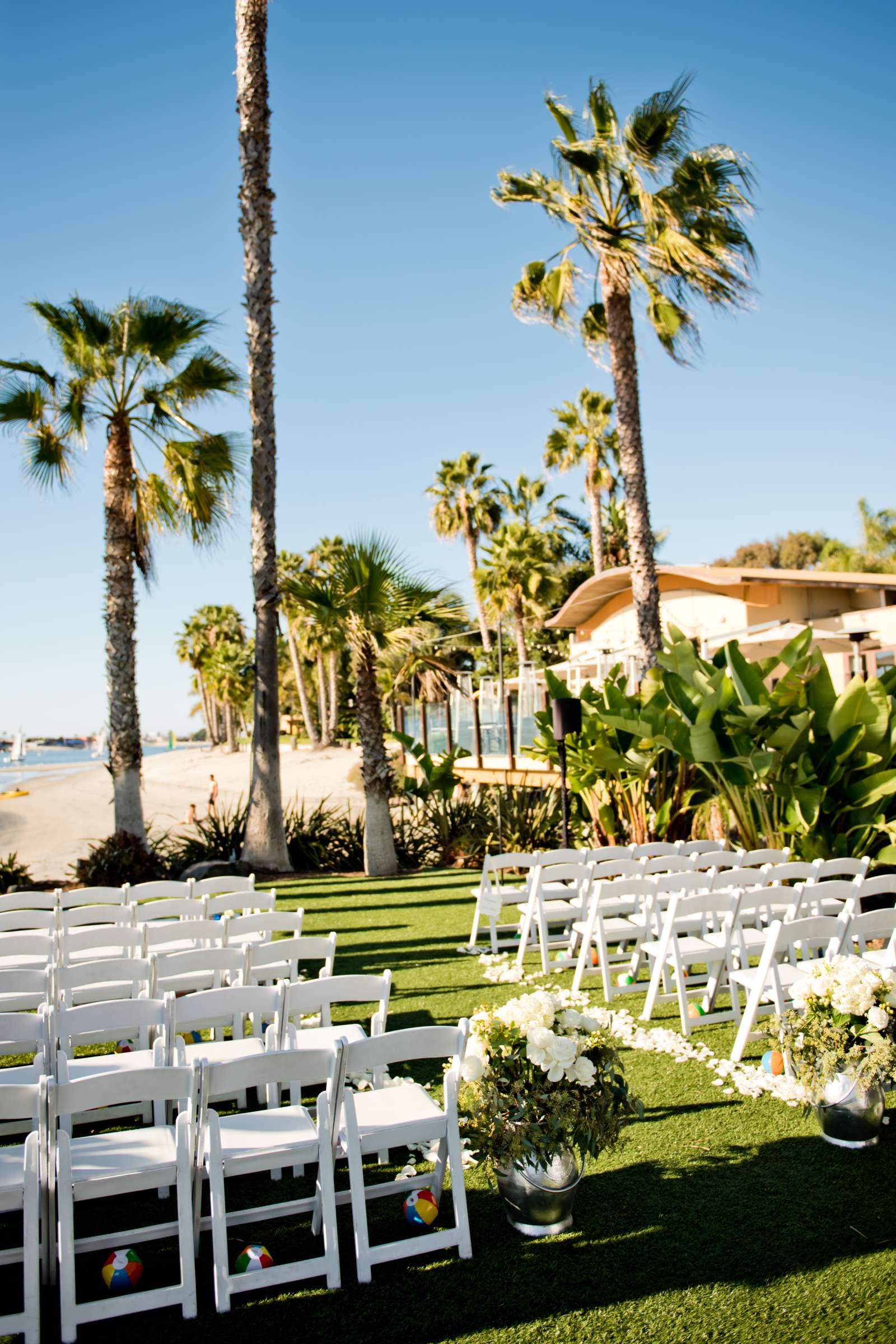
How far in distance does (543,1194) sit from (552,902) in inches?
194

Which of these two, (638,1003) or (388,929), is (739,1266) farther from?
(388,929)

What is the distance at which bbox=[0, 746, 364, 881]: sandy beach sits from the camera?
2281cm

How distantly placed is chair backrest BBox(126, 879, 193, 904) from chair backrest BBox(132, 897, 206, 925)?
17.7 inches

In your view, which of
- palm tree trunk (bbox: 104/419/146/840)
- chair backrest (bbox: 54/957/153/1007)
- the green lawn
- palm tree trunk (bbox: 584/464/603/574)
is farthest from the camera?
palm tree trunk (bbox: 584/464/603/574)

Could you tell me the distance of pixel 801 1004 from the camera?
4.83 meters

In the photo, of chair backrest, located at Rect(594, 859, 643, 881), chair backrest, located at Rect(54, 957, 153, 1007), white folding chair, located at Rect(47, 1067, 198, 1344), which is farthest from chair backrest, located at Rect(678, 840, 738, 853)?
white folding chair, located at Rect(47, 1067, 198, 1344)

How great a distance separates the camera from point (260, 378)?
14734 millimetres

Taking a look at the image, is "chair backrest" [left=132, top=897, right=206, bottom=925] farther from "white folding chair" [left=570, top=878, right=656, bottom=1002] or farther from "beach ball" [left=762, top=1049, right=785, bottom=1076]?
"beach ball" [left=762, top=1049, right=785, bottom=1076]

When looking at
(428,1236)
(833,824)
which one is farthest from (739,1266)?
(833,824)

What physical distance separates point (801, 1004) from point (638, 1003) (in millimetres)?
2624

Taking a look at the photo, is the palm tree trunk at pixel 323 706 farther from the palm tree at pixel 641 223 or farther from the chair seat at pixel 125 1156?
the chair seat at pixel 125 1156

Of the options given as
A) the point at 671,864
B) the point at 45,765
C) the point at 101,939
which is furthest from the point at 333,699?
the point at 45,765

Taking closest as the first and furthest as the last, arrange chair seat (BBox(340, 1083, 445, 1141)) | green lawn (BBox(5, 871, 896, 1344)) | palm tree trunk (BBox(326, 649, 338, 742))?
green lawn (BBox(5, 871, 896, 1344))
chair seat (BBox(340, 1083, 445, 1141))
palm tree trunk (BBox(326, 649, 338, 742))

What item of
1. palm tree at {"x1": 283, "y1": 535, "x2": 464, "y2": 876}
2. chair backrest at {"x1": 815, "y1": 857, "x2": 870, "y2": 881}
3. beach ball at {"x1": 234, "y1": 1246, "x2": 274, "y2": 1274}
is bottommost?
beach ball at {"x1": 234, "y1": 1246, "x2": 274, "y2": 1274}
